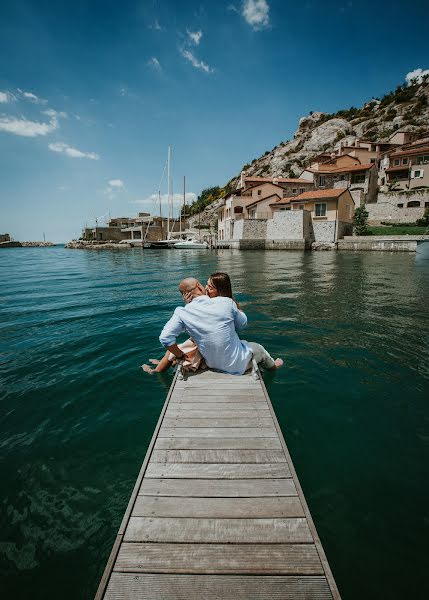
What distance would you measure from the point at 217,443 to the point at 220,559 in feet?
3.82

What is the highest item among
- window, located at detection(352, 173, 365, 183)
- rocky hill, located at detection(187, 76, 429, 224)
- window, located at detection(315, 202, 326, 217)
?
rocky hill, located at detection(187, 76, 429, 224)

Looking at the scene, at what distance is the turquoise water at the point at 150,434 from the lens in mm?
2648

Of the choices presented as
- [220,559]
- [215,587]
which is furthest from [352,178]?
[215,587]

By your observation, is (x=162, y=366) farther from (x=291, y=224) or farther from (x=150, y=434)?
(x=291, y=224)

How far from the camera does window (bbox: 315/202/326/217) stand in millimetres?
46609

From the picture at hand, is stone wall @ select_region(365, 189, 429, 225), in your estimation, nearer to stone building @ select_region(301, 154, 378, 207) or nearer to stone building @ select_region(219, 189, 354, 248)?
stone building @ select_region(301, 154, 378, 207)

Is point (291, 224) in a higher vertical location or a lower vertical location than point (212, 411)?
higher

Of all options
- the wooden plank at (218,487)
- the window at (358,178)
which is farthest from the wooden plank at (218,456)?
the window at (358,178)

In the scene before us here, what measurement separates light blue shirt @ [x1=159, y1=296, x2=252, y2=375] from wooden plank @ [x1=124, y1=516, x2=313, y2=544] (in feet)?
7.02

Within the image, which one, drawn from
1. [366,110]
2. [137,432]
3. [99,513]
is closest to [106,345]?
[137,432]

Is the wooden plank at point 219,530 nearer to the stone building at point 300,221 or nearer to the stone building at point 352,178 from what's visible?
the stone building at point 300,221

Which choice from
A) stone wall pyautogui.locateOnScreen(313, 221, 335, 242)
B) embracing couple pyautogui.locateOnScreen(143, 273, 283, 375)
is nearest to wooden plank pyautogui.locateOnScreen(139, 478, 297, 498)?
embracing couple pyautogui.locateOnScreen(143, 273, 283, 375)

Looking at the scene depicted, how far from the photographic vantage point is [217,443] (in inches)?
120

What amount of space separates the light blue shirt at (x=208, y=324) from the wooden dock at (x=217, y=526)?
1.19 m
